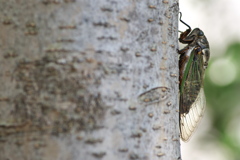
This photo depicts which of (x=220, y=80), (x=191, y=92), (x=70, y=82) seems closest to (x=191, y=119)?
(x=191, y=92)

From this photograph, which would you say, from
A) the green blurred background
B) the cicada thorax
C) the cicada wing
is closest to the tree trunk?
the cicada thorax

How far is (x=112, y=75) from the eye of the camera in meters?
1.03

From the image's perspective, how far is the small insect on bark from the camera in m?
2.01

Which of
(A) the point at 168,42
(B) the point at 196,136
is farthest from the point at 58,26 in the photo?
(B) the point at 196,136

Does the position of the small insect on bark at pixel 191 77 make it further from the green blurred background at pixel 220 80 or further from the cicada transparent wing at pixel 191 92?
the green blurred background at pixel 220 80

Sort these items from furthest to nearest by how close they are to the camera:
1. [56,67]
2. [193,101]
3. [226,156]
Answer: [226,156] < [193,101] < [56,67]

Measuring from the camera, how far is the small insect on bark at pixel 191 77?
6.60 ft

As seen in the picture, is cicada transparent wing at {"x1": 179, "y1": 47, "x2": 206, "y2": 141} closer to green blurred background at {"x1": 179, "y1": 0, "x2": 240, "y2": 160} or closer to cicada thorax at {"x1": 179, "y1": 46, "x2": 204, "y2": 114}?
cicada thorax at {"x1": 179, "y1": 46, "x2": 204, "y2": 114}

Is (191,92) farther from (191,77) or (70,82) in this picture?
(70,82)

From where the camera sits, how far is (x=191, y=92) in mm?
2055

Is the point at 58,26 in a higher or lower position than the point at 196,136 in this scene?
higher

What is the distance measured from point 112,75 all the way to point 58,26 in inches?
6.7

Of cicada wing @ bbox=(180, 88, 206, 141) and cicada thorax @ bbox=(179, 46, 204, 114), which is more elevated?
cicada thorax @ bbox=(179, 46, 204, 114)

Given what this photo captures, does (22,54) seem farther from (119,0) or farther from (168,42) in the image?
(168,42)
